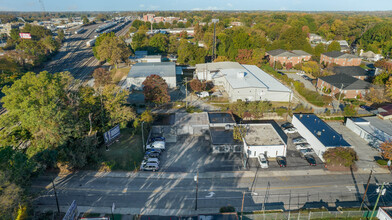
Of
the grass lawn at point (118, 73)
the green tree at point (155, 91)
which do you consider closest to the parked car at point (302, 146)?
the green tree at point (155, 91)

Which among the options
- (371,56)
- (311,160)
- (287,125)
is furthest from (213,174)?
(371,56)

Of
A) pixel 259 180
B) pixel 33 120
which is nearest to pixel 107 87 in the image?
pixel 33 120

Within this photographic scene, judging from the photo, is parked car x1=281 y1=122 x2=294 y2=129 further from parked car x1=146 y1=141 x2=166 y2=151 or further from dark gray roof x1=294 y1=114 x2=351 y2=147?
parked car x1=146 y1=141 x2=166 y2=151

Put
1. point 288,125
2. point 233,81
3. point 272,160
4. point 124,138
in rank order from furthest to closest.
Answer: point 233,81, point 288,125, point 124,138, point 272,160

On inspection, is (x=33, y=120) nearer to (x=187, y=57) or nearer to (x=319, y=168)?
(x=319, y=168)

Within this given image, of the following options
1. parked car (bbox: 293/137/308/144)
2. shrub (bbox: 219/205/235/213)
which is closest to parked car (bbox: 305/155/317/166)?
parked car (bbox: 293/137/308/144)

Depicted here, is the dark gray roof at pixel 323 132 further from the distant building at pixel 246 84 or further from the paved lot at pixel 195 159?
the paved lot at pixel 195 159

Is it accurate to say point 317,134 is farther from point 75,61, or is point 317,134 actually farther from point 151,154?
point 75,61
